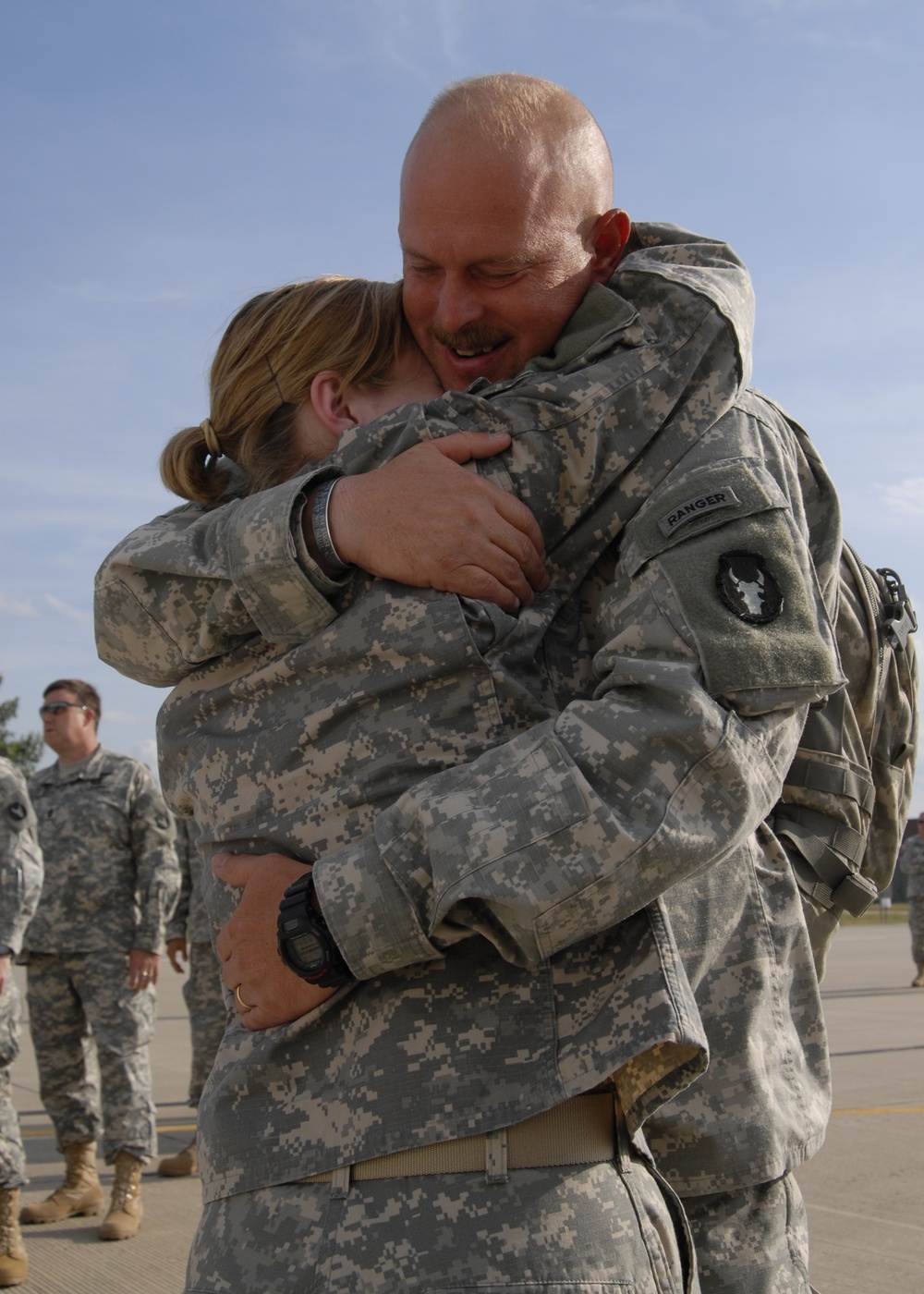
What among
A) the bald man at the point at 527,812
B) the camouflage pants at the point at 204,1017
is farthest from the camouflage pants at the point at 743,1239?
the camouflage pants at the point at 204,1017

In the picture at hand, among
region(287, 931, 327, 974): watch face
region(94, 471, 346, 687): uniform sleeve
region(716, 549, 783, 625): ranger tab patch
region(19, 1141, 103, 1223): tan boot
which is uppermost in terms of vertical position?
region(94, 471, 346, 687): uniform sleeve

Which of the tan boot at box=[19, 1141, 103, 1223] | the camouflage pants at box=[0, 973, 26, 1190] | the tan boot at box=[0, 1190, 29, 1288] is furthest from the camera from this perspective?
the tan boot at box=[19, 1141, 103, 1223]

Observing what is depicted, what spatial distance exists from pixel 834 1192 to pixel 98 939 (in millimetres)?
3670

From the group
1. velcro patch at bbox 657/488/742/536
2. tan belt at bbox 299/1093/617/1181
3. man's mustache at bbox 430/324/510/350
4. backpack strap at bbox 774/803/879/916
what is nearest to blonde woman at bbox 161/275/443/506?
man's mustache at bbox 430/324/510/350

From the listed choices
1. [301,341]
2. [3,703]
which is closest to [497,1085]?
[301,341]

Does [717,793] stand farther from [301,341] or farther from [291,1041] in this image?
[301,341]

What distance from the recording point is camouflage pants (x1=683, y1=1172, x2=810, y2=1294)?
6.27ft

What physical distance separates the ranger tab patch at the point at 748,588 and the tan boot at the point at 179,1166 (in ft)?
19.2

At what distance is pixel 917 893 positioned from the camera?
1375cm

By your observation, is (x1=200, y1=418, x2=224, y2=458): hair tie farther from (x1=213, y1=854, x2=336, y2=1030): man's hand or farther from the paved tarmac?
the paved tarmac

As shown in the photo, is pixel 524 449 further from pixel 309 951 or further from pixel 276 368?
pixel 309 951

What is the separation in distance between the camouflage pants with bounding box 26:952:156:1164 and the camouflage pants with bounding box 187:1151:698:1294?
4702 millimetres

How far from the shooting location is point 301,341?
2.03 metres

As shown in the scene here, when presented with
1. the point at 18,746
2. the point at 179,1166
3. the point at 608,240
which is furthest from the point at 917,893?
the point at 18,746
